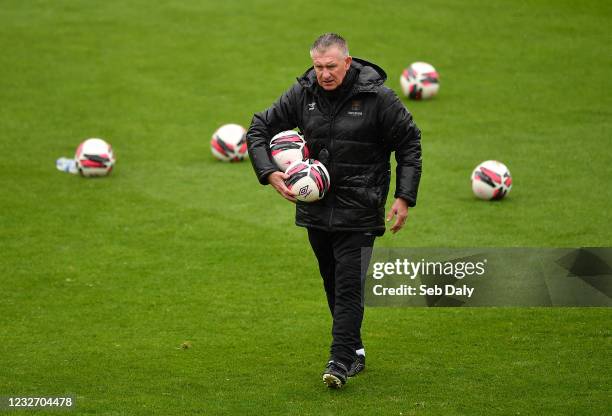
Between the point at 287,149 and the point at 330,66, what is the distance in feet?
2.71

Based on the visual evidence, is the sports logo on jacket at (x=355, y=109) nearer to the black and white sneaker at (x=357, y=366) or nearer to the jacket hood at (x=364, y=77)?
the jacket hood at (x=364, y=77)

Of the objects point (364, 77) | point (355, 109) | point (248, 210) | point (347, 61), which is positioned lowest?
point (248, 210)

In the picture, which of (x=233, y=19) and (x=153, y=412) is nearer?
(x=153, y=412)

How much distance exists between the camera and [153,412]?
8.13 m

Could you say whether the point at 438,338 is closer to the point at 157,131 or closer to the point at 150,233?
the point at 150,233

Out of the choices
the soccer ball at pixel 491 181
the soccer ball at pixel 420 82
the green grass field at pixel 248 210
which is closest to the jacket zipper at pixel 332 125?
the green grass field at pixel 248 210

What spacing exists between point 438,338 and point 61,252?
5.56 metres

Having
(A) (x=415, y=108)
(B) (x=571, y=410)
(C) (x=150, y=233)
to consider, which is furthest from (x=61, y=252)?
(A) (x=415, y=108)

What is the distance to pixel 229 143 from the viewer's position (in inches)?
719

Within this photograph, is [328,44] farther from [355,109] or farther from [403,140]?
[403,140]

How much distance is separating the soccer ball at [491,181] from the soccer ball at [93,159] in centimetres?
601

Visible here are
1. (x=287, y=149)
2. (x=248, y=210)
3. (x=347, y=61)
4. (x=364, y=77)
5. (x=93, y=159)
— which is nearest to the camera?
(x=347, y=61)

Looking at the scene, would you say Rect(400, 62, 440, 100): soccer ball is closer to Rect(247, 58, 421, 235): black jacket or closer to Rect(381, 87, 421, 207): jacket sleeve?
Rect(247, 58, 421, 235): black jacket

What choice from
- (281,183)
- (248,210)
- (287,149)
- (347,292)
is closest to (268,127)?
(287,149)
